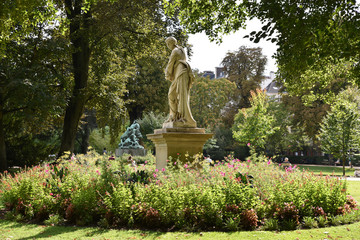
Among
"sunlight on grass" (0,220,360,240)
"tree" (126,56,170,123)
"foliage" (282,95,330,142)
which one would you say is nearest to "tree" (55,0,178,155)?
"sunlight on grass" (0,220,360,240)

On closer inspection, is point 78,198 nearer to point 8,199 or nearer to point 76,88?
point 8,199

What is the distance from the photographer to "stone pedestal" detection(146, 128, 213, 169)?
9.23 metres

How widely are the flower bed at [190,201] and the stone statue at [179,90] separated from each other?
74.5 inches

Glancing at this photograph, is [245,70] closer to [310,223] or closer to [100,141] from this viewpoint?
[100,141]

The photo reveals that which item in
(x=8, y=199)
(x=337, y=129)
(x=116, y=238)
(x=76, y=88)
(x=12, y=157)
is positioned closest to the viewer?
(x=116, y=238)

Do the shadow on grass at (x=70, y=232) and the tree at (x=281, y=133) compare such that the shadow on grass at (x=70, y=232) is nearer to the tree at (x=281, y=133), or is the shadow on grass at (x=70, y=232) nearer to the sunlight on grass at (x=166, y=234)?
the sunlight on grass at (x=166, y=234)

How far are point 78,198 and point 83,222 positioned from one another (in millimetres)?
499

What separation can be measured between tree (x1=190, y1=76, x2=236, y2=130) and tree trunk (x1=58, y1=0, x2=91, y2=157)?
26809 mm

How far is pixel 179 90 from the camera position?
382 inches

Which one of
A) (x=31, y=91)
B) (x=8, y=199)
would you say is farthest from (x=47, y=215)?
(x=31, y=91)

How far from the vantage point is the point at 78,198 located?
7133 mm

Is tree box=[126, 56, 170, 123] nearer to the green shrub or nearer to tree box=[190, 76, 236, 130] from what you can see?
tree box=[190, 76, 236, 130]

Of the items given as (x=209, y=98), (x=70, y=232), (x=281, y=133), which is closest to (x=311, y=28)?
(x=70, y=232)

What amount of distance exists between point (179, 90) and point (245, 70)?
37479mm
